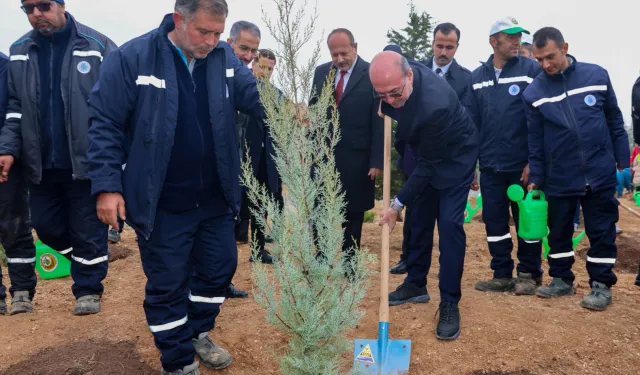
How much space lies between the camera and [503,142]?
4.56 m

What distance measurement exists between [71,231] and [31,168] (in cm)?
58

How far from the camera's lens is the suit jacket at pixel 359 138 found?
4.64 m

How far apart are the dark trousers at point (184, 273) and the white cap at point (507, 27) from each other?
2949mm

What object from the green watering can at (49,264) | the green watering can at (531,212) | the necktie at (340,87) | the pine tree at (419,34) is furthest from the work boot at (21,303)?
the pine tree at (419,34)

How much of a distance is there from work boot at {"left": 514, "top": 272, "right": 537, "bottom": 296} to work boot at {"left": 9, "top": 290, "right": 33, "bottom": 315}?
4.19 metres

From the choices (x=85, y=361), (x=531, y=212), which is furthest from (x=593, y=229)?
(x=85, y=361)

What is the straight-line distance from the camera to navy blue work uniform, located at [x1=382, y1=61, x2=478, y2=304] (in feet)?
11.9

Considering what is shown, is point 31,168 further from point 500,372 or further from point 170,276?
point 500,372

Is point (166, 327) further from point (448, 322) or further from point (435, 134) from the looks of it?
point (435, 134)

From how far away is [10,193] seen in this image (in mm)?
4180

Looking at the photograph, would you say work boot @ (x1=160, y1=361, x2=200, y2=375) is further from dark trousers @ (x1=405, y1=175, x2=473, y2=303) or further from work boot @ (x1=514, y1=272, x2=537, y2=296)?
work boot @ (x1=514, y1=272, x2=537, y2=296)

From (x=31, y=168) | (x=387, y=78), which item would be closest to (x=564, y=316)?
(x=387, y=78)

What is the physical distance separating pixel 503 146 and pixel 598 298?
57.4 inches

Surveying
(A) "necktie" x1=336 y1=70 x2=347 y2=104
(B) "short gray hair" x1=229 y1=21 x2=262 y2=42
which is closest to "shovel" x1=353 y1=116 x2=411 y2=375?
(A) "necktie" x1=336 y1=70 x2=347 y2=104
